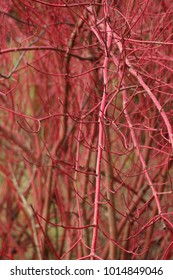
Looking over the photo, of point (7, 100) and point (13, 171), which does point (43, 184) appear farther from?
point (7, 100)

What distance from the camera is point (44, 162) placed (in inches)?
181

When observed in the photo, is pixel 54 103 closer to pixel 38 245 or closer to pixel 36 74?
pixel 36 74

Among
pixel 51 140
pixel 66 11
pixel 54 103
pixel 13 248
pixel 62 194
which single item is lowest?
pixel 13 248

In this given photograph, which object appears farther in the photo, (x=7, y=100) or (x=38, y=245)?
(x=7, y=100)

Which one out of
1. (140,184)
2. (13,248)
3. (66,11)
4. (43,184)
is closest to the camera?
(66,11)

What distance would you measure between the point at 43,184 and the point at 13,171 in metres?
0.45

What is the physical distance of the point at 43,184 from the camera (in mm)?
4660

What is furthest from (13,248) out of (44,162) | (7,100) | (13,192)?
(7,100)

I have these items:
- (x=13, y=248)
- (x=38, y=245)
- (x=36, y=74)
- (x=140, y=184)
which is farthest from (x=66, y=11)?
(x=13, y=248)
